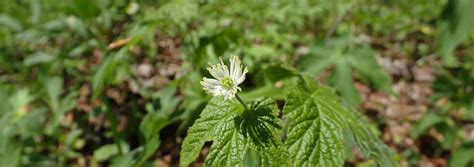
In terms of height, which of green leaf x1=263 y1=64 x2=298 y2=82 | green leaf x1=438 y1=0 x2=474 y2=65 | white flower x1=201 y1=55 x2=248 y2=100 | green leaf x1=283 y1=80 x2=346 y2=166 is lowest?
green leaf x1=283 y1=80 x2=346 y2=166

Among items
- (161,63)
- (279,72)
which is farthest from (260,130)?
(161,63)

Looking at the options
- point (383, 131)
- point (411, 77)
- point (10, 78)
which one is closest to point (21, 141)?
point (10, 78)

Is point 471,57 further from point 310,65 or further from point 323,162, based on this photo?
point 323,162

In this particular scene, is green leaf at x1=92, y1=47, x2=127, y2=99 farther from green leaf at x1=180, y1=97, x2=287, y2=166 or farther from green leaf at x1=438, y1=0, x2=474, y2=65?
green leaf at x1=438, y1=0, x2=474, y2=65

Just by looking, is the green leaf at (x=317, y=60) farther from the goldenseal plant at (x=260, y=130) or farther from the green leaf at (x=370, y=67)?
the goldenseal plant at (x=260, y=130)

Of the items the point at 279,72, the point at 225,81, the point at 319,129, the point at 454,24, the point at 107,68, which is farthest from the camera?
the point at 454,24

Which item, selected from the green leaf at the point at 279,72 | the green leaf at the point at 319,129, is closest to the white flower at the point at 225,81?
the green leaf at the point at 319,129

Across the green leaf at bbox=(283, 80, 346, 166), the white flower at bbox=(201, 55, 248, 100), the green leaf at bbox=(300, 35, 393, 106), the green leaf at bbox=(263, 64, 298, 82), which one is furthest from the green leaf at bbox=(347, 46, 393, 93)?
the white flower at bbox=(201, 55, 248, 100)

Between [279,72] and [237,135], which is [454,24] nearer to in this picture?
[279,72]
